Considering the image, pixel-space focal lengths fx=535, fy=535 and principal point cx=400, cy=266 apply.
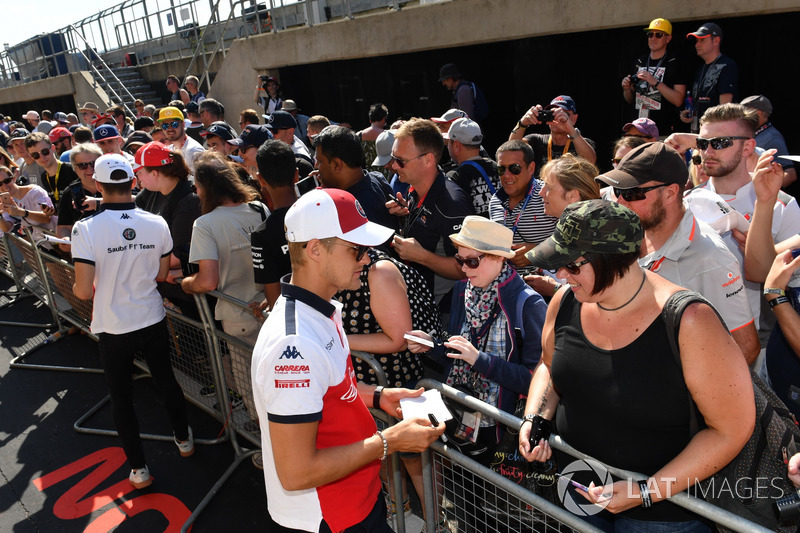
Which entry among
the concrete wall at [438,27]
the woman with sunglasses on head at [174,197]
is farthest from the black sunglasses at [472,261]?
the concrete wall at [438,27]

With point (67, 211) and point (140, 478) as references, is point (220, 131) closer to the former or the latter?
point (67, 211)

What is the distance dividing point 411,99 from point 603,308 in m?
9.09

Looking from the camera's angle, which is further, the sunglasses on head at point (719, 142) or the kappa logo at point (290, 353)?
the sunglasses on head at point (719, 142)

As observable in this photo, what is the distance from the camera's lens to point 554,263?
6.75ft

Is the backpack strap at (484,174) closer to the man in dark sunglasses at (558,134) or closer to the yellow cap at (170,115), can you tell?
the man in dark sunglasses at (558,134)

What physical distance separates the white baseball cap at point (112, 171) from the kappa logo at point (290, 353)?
8.74 feet

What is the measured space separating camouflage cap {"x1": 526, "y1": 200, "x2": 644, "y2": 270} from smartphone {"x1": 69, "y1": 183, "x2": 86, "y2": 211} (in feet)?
18.4

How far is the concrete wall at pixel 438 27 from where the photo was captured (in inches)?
252

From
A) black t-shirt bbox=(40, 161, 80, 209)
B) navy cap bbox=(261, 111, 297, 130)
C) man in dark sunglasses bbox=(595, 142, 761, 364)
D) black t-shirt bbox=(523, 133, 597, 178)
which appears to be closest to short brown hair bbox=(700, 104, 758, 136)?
man in dark sunglasses bbox=(595, 142, 761, 364)

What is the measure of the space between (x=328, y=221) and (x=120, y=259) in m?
2.54

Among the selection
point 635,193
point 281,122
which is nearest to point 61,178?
point 281,122

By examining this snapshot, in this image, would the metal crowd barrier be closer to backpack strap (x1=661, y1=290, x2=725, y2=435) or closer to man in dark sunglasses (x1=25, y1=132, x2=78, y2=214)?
backpack strap (x1=661, y1=290, x2=725, y2=435)

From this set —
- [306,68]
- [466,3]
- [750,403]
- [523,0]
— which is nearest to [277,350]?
[750,403]

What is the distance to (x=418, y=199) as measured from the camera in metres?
4.17
